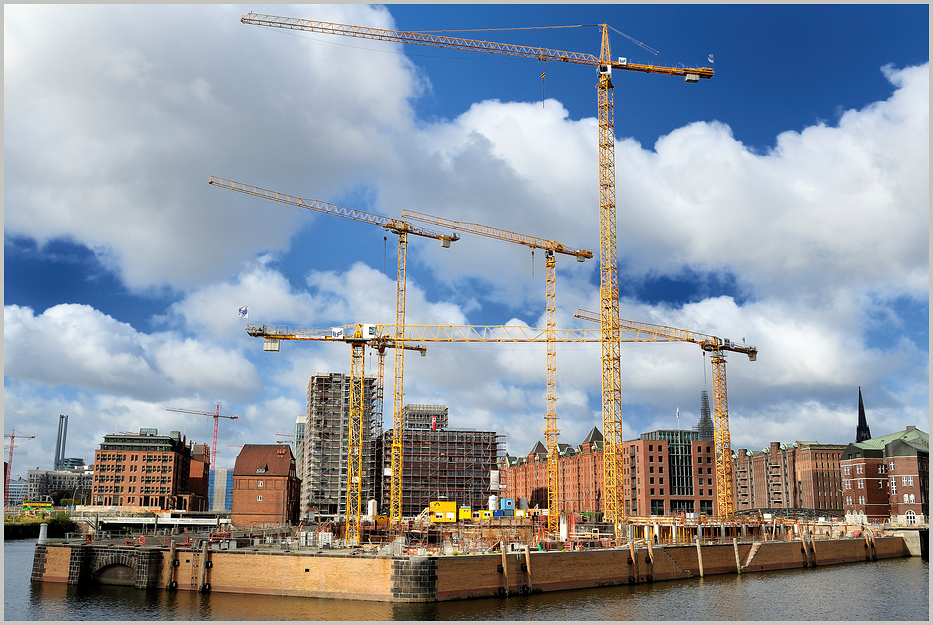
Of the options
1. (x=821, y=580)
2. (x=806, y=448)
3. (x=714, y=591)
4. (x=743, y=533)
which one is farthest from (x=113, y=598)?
(x=806, y=448)

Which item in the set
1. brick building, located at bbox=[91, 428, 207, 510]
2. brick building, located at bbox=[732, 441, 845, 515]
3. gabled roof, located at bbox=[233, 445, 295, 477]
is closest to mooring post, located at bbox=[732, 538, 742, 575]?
gabled roof, located at bbox=[233, 445, 295, 477]

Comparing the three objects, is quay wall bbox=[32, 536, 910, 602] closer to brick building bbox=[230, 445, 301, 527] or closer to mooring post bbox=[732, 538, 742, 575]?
mooring post bbox=[732, 538, 742, 575]

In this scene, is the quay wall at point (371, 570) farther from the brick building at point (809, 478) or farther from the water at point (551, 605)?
the brick building at point (809, 478)

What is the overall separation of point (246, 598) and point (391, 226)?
67.9 metres

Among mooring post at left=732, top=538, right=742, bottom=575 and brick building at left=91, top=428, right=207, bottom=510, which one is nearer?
mooring post at left=732, top=538, right=742, bottom=575

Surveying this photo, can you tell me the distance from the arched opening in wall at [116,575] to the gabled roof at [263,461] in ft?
241

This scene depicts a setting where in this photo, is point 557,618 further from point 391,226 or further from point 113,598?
point 391,226

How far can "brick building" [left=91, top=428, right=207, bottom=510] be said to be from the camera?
18438cm

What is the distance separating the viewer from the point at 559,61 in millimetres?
105875

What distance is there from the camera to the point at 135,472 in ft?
613

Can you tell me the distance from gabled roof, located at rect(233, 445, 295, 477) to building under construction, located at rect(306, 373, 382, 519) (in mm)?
21039

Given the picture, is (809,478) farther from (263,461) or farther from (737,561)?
(263,461)

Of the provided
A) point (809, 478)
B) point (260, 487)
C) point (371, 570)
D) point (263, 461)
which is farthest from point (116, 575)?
point (809, 478)

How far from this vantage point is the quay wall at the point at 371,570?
59.1m
